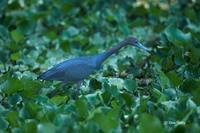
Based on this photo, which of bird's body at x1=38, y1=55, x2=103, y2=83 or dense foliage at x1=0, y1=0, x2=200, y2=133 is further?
bird's body at x1=38, y1=55, x2=103, y2=83

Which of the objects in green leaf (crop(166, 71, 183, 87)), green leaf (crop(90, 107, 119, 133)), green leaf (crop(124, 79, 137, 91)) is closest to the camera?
green leaf (crop(90, 107, 119, 133))

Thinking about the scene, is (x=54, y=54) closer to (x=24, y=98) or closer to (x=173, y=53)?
(x=173, y=53)

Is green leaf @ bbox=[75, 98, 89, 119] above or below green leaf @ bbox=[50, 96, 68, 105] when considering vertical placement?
above

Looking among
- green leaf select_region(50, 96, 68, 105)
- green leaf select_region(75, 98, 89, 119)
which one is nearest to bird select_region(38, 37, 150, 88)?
green leaf select_region(50, 96, 68, 105)

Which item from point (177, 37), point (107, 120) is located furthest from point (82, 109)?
point (177, 37)

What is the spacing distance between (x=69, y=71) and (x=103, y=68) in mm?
1199

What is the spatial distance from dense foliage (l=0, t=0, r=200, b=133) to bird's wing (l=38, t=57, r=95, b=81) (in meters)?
0.09

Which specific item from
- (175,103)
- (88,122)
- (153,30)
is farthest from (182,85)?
(153,30)

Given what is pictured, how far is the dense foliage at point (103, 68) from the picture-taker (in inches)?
194

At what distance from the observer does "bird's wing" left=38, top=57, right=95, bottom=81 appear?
20.6 ft

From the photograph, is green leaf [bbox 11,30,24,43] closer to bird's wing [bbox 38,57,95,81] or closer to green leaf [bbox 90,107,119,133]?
bird's wing [bbox 38,57,95,81]

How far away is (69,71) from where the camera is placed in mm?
6309

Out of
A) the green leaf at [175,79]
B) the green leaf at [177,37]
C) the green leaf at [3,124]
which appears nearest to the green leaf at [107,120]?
the green leaf at [3,124]

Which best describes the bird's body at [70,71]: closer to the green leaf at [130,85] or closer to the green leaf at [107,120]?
the green leaf at [130,85]
